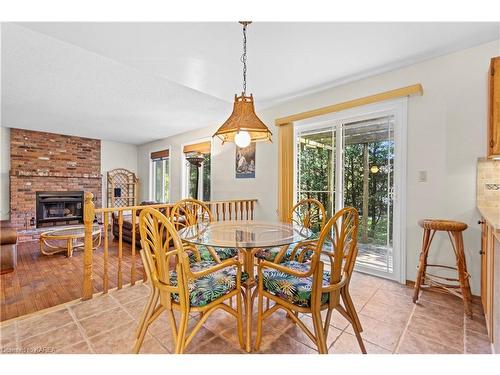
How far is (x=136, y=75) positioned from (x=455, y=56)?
333 cm

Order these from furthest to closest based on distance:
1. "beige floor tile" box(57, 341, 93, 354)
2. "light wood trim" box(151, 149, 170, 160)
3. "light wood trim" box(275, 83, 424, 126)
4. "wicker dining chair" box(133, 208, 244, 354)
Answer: "light wood trim" box(151, 149, 170, 160) → "light wood trim" box(275, 83, 424, 126) → "beige floor tile" box(57, 341, 93, 354) → "wicker dining chair" box(133, 208, 244, 354)

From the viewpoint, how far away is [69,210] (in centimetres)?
598

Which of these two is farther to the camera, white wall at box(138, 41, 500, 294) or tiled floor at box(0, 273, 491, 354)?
white wall at box(138, 41, 500, 294)

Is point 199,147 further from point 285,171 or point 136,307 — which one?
point 136,307

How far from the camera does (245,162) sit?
4191 millimetres

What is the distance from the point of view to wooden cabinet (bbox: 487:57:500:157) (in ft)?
5.76

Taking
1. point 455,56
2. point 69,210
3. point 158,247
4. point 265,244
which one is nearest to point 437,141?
point 455,56

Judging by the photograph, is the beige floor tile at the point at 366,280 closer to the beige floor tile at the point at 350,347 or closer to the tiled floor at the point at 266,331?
the tiled floor at the point at 266,331

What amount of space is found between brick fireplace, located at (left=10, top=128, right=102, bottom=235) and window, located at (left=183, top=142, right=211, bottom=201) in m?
2.69

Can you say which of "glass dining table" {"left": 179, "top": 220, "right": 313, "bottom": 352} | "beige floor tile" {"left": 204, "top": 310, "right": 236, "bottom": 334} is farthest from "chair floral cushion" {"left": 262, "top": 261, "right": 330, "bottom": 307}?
"beige floor tile" {"left": 204, "top": 310, "right": 236, "bottom": 334}

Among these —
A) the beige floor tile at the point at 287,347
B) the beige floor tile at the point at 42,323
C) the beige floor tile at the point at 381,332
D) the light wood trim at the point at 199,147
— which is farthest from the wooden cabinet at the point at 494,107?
the light wood trim at the point at 199,147

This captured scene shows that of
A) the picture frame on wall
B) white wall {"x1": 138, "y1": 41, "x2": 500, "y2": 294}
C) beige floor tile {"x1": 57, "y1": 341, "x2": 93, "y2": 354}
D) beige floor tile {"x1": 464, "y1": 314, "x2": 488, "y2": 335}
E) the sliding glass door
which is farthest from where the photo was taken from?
the picture frame on wall

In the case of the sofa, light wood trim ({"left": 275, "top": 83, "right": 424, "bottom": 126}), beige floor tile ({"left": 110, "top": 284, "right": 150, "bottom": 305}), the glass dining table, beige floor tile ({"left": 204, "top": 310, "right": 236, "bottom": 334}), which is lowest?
beige floor tile ({"left": 110, "top": 284, "right": 150, "bottom": 305})

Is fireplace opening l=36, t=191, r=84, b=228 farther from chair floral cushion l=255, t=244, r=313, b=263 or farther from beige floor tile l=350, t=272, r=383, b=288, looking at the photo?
beige floor tile l=350, t=272, r=383, b=288
